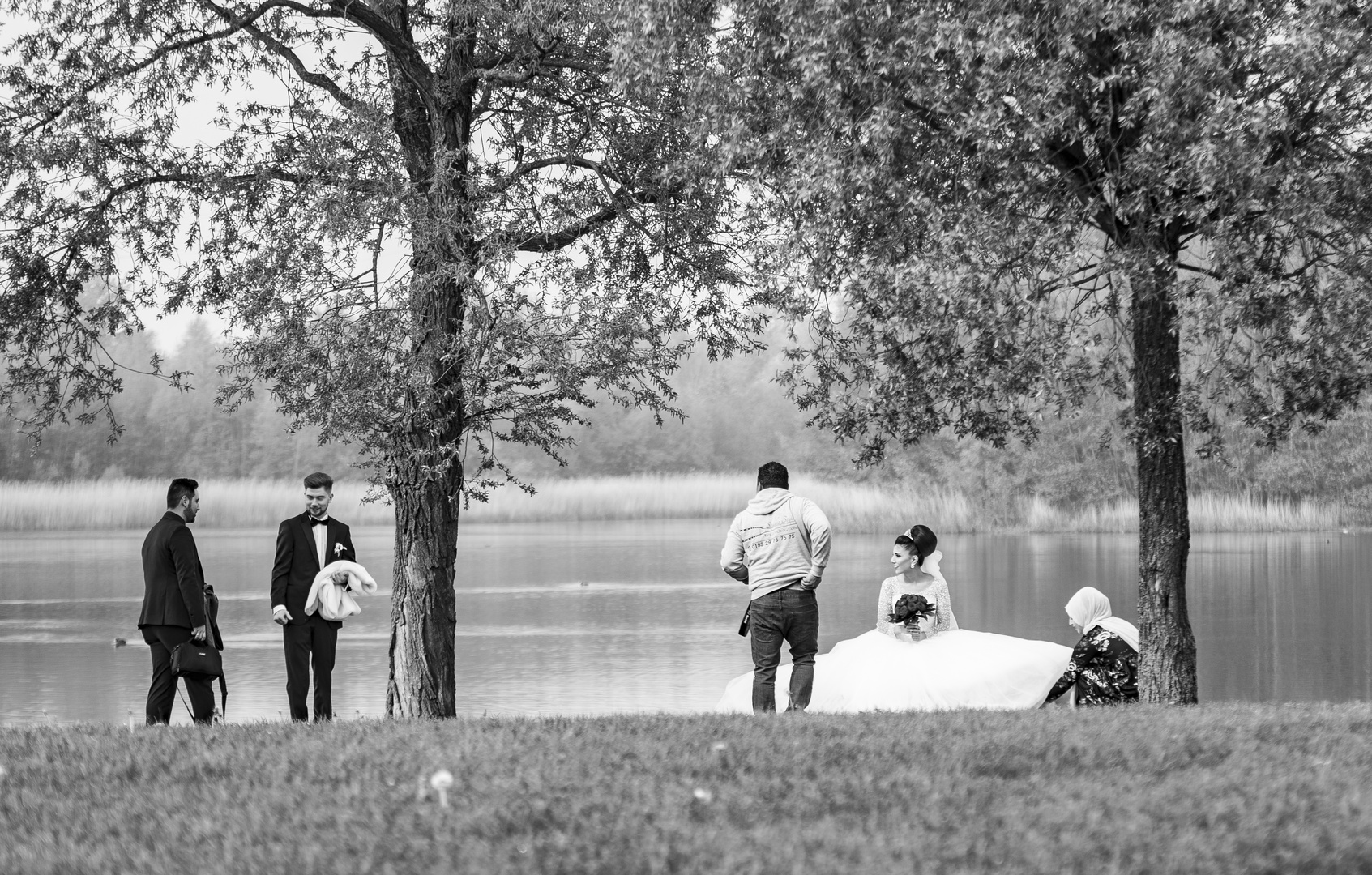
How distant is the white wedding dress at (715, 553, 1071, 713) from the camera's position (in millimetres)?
11367

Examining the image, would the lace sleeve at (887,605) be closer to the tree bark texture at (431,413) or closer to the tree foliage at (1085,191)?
the tree foliage at (1085,191)

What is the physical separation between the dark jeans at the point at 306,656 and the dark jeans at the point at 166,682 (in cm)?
64

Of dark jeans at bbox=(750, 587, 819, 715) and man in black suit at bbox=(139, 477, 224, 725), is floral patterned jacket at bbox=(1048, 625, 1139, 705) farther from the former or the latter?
man in black suit at bbox=(139, 477, 224, 725)

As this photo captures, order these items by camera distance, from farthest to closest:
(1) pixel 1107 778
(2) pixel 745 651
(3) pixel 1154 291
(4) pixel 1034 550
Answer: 1. (4) pixel 1034 550
2. (2) pixel 745 651
3. (3) pixel 1154 291
4. (1) pixel 1107 778

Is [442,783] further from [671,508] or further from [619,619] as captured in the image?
[671,508]

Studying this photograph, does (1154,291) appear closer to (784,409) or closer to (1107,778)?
(1107,778)

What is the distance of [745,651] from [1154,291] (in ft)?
37.6

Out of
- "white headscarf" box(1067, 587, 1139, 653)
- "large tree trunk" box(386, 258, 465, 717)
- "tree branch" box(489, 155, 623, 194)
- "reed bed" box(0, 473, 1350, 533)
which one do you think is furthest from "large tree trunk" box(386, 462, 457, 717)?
"reed bed" box(0, 473, 1350, 533)

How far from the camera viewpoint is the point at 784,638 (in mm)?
9852

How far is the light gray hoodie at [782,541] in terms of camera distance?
31.2 feet

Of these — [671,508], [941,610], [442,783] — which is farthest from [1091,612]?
[671,508]

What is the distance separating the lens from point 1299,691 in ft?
53.2

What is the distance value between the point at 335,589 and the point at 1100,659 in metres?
6.18

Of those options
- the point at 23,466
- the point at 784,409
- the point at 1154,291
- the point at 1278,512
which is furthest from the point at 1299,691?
the point at 784,409
